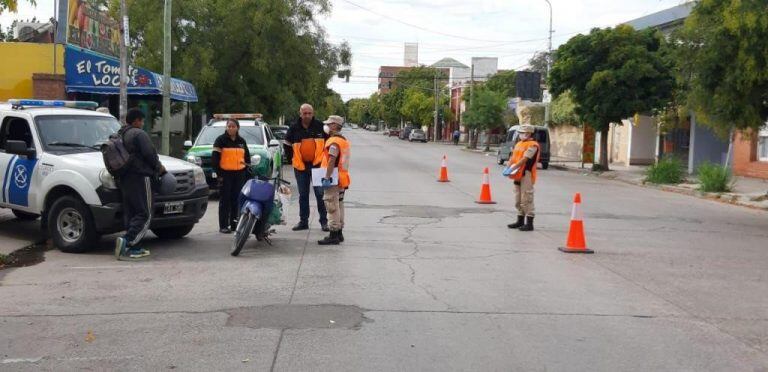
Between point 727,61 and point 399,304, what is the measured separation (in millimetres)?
11333

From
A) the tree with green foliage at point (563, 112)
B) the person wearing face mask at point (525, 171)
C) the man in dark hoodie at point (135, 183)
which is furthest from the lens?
the tree with green foliage at point (563, 112)

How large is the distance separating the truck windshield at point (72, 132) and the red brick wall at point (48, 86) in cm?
972

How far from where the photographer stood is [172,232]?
10.9 m

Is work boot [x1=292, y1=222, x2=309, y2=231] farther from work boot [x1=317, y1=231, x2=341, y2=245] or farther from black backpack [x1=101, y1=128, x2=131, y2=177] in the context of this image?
black backpack [x1=101, y1=128, x2=131, y2=177]

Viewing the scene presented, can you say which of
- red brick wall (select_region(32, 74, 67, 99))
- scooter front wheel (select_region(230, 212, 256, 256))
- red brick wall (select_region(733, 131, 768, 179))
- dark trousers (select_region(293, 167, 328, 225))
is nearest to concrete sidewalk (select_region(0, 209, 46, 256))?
scooter front wheel (select_region(230, 212, 256, 256))

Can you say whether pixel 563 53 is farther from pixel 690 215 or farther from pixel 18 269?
pixel 18 269

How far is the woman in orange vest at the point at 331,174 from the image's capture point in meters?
9.94

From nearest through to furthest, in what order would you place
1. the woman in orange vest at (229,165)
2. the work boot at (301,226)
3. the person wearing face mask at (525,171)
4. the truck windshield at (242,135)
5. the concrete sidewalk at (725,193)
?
the woman in orange vest at (229,165)
the work boot at (301,226)
the person wearing face mask at (525,171)
the truck windshield at (242,135)
the concrete sidewalk at (725,193)

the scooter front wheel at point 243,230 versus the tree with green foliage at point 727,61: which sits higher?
the tree with green foliage at point 727,61

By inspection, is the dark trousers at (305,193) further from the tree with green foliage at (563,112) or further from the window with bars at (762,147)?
the tree with green foliage at (563,112)

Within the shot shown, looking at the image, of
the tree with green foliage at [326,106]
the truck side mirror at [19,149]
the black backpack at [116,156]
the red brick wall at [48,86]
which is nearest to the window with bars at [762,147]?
the tree with green foliage at [326,106]

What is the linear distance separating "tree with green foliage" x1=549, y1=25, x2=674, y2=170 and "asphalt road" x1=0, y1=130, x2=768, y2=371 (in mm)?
18207

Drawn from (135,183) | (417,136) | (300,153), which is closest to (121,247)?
(135,183)

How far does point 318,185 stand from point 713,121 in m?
9.97
